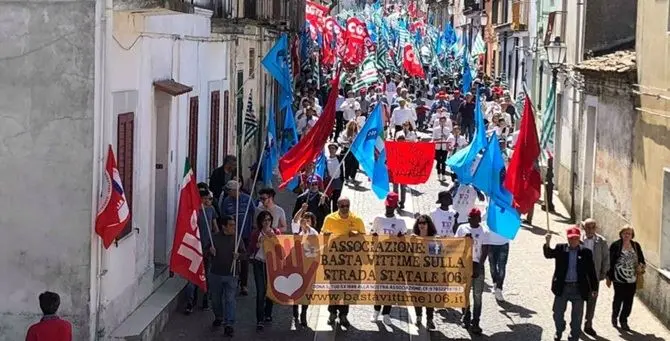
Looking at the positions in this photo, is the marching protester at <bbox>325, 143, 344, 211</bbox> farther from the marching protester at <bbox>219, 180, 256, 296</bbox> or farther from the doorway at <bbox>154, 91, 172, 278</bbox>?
the doorway at <bbox>154, 91, 172, 278</bbox>

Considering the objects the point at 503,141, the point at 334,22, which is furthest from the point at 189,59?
the point at 334,22

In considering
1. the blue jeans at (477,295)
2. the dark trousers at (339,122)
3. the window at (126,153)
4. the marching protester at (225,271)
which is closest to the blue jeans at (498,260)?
the blue jeans at (477,295)

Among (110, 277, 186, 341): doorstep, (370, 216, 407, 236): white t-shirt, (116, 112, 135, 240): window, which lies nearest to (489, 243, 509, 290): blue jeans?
(370, 216, 407, 236): white t-shirt

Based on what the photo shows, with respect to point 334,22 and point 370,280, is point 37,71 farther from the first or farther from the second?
point 334,22

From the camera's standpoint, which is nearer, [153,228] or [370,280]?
[370,280]

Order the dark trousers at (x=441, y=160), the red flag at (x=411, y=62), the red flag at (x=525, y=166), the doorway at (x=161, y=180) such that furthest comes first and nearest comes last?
→ the red flag at (x=411, y=62), the dark trousers at (x=441, y=160), the doorway at (x=161, y=180), the red flag at (x=525, y=166)

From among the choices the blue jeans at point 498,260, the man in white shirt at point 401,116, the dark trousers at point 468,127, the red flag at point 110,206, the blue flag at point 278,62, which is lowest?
the blue jeans at point 498,260

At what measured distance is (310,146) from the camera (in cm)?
1561

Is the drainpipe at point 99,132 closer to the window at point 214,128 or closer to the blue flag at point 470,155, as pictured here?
the blue flag at point 470,155

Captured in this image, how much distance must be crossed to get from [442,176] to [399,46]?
22021 mm

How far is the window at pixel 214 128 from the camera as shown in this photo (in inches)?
800

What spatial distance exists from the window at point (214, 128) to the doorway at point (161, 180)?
4.37 m

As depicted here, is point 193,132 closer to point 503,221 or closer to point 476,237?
point 503,221

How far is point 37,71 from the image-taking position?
469 inches
